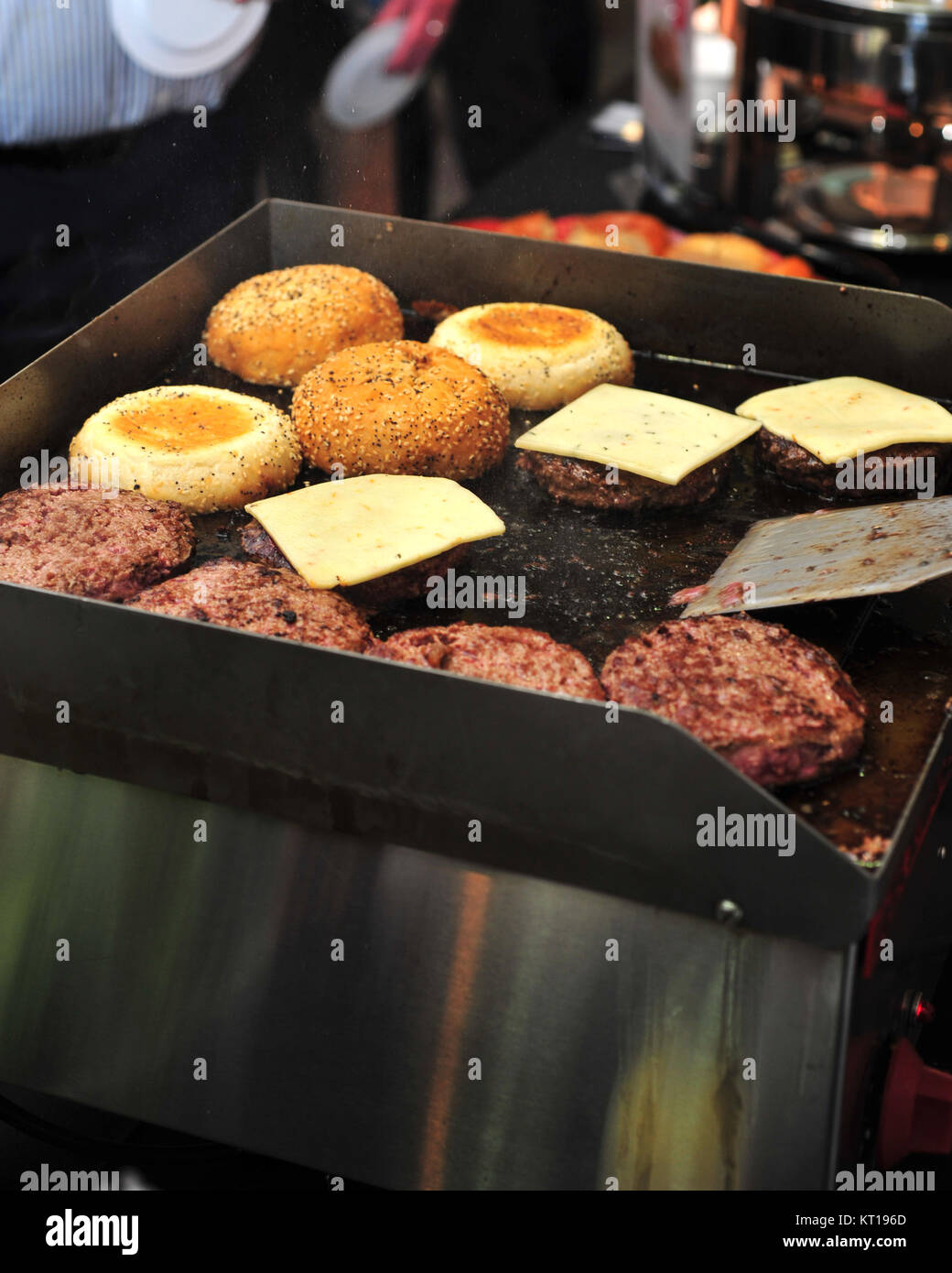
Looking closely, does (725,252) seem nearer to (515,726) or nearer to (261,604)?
(261,604)

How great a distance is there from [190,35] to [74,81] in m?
0.37

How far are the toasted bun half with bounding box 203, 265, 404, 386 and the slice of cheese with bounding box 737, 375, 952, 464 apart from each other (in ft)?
3.18

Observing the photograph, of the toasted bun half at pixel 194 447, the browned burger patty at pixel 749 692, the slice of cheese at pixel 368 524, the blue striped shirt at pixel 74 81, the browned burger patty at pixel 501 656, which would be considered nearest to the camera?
the browned burger patty at pixel 749 692

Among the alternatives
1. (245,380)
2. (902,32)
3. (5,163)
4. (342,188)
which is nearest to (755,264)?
(902,32)

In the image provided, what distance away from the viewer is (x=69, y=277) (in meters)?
3.63

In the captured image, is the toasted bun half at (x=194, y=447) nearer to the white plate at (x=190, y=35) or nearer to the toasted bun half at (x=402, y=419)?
the toasted bun half at (x=402, y=419)

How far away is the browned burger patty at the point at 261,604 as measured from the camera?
2.21 m

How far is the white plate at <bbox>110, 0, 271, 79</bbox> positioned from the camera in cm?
379

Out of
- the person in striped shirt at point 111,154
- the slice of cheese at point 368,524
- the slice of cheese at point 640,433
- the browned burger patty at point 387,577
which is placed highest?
the person in striped shirt at point 111,154

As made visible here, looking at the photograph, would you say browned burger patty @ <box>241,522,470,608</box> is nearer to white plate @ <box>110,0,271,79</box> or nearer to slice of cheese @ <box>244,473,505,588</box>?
slice of cheese @ <box>244,473,505,588</box>

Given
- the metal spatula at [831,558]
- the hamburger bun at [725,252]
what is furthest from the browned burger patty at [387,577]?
the hamburger bun at [725,252]

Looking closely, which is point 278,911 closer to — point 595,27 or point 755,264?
point 755,264

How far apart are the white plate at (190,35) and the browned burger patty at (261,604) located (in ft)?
6.97
